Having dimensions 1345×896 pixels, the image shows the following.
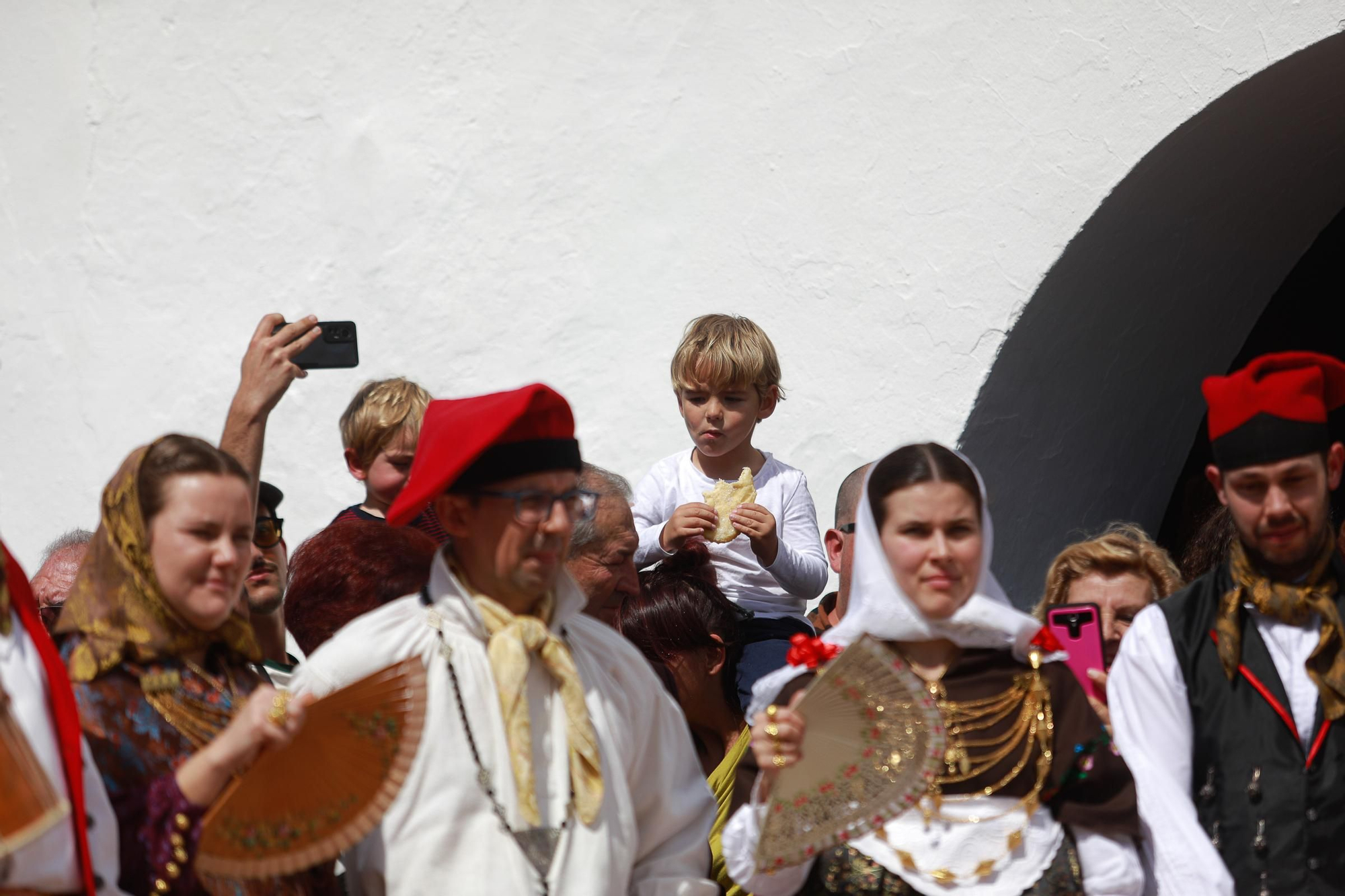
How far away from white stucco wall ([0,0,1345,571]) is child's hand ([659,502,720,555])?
88 centimetres

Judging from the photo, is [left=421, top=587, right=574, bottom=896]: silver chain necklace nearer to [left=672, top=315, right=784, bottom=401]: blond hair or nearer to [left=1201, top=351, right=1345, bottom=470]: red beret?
[left=1201, top=351, right=1345, bottom=470]: red beret

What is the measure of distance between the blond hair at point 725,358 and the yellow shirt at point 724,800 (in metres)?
1.01

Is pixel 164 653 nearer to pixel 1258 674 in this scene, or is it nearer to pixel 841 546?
pixel 1258 674

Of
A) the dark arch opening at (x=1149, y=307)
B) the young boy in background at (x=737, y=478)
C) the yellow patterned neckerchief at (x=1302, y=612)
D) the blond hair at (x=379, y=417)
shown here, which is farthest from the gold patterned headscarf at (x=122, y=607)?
the dark arch opening at (x=1149, y=307)

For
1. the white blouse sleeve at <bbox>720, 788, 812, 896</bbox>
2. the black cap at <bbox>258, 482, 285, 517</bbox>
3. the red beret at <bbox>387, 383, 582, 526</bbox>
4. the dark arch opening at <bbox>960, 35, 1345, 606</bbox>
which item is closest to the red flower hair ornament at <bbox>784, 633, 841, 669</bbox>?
the white blouse sleeve at <bbox>720, 788, 812, 896</bbox>

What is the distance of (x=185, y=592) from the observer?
8.07 feet

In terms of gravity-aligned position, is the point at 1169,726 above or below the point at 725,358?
below

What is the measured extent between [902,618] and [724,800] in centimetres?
108

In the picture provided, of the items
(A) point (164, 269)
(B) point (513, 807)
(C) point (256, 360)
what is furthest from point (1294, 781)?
(A) point (164, 269)

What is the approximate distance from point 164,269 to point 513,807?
352 cm

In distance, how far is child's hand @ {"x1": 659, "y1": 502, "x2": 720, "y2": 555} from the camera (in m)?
3.94

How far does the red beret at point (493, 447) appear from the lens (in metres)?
2.58

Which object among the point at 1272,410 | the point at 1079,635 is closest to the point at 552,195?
the point at 1079,635

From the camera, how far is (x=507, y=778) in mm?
2572
